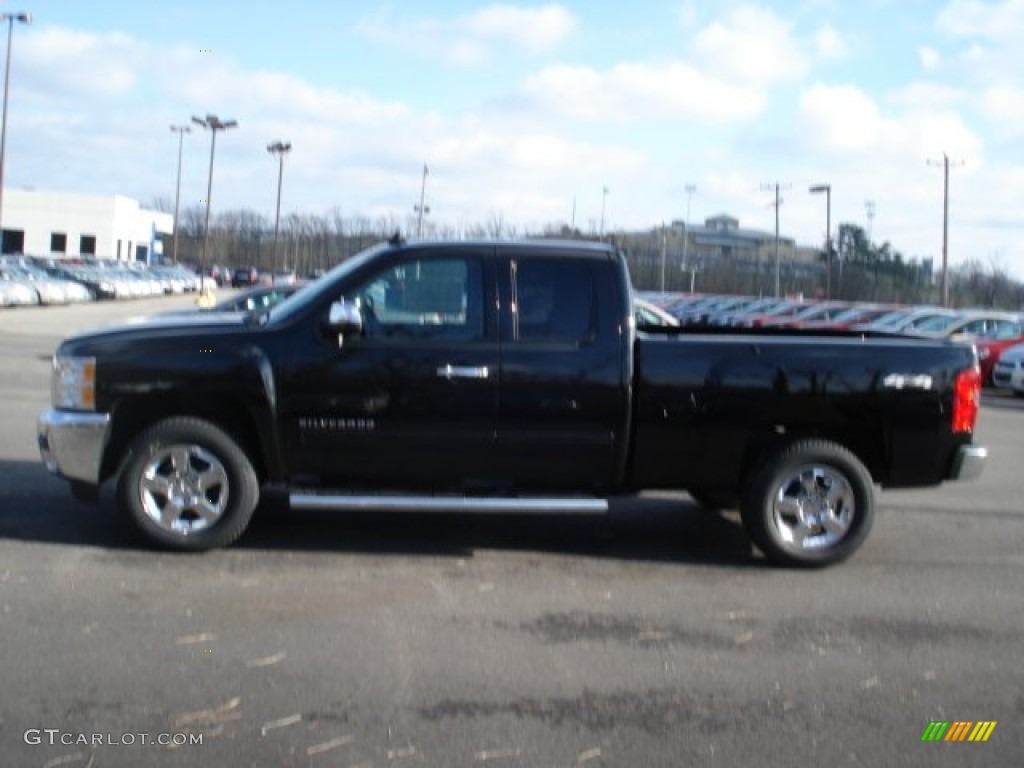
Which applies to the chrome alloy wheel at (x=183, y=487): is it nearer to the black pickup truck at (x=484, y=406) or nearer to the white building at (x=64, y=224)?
the black pickup truck at (x=484, y=406)

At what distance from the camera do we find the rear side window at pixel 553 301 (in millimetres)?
7129

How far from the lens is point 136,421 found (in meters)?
7.16

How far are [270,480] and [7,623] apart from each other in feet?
6.17

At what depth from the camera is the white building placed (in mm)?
97375

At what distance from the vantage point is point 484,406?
702 centimetres

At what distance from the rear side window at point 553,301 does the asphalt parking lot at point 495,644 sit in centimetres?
145

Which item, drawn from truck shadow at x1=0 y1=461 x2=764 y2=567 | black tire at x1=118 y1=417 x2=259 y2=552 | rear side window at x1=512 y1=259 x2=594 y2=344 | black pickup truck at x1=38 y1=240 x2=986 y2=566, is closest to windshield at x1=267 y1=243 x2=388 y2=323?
black pickup truck at x1=38 y1=240 x2=986 y2=566

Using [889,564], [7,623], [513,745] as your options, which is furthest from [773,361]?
[7,623]

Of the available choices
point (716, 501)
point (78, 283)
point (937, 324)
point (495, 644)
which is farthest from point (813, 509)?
point (78, 283)

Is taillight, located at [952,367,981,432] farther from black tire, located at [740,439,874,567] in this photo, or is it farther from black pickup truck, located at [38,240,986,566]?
black tire, located at [740,439,874,567]

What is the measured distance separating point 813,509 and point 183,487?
154 inches

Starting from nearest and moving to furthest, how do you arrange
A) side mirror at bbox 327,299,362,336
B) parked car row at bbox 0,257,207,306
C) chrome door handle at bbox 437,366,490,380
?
1. side mirror at bbox 327,299,362,336
2. chrome door handle at bbox 437,366,490,380
3. parked car row at bbox 0,257,207,306

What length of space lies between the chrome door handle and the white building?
9495cm

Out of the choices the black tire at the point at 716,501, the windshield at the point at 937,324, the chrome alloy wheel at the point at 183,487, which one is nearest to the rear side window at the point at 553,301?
the black tire at the point at 716,501
